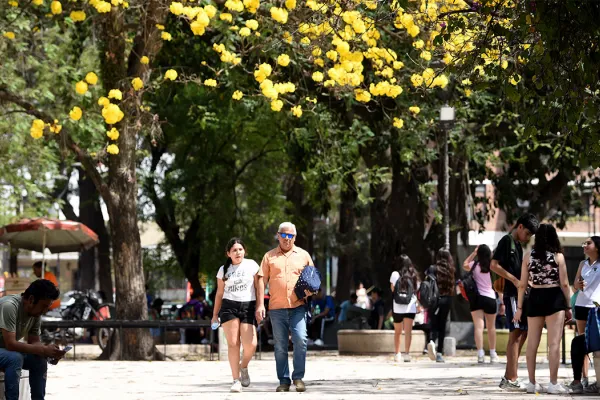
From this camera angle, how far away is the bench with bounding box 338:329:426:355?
25234mm

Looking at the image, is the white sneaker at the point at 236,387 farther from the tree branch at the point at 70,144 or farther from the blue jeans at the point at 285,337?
the tree branch at the point at 70,144

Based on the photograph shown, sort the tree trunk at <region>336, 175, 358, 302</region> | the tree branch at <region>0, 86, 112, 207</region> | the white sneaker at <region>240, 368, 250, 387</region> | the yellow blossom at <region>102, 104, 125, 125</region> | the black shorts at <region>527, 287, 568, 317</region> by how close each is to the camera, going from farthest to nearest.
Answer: the tree trunk at <region>336, 175, 358, 302</region> → the tree branch at <region>0, 86, 112, 207</region> → the yellow blossom at <region>102, 104, 125, 125</region> → the white sneaker at <region>240, 368, 250, 387</region> → the black shorts at <region>527, 287, 568, 317</region>

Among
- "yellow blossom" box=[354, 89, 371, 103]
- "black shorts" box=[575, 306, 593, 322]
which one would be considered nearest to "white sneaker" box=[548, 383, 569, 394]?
"black shorts" box=[575, 306, 593, 322]

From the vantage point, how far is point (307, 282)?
1443 centimetres

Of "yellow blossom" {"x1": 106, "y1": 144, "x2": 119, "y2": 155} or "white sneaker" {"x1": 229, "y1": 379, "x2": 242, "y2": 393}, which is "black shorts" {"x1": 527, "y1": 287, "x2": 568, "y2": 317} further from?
"yellow blossom" {"x1": 106, "y1": 144, "x2": 119, "y2": 155}

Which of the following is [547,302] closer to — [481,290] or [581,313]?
[581,313]

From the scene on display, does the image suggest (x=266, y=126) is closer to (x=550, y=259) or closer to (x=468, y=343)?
(x=468, y=343)

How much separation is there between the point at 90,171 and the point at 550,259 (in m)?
11.9

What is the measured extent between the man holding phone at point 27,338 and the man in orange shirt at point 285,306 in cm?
437

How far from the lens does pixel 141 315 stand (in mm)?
24172

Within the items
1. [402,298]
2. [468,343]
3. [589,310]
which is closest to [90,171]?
[402,298]

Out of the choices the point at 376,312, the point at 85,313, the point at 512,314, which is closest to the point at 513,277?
the point at 512,314

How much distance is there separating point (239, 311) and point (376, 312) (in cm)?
1622

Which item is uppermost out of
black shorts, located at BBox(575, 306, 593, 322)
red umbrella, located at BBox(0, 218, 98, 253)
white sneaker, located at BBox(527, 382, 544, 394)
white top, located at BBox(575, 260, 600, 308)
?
red umbrella, located at BBox(0, 218, 98, 253)
